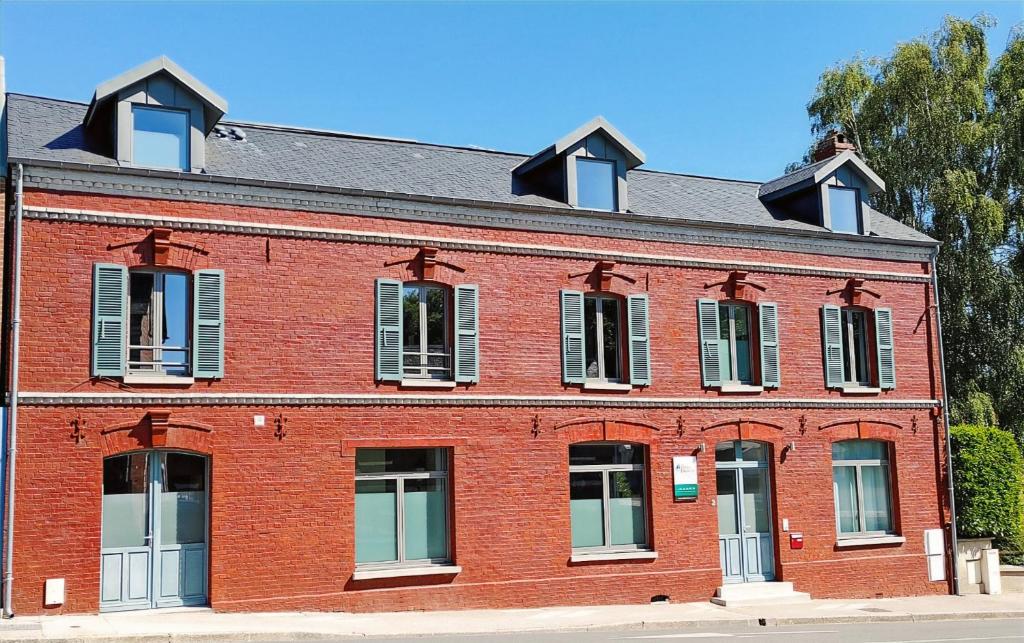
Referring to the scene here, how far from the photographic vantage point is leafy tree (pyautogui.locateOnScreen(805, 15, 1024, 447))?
1172 inches

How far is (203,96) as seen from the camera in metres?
16.5

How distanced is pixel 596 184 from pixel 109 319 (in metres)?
9.56

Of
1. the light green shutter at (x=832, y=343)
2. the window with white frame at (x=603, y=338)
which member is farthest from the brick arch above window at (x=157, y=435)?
the light green shutter at (x=832, y=343)

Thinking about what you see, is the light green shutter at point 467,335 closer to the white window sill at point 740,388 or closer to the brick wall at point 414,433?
the brick wall at point 414,433

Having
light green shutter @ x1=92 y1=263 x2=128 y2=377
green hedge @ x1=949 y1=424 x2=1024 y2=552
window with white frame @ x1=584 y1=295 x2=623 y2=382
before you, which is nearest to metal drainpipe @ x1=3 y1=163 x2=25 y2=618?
light green shutter @ x1=92 y1=263 x2=128 y2=377

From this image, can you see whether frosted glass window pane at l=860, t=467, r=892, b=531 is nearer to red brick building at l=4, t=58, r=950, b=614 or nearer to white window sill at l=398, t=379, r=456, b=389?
red brick building at l=4, t=58, r=950, b=614

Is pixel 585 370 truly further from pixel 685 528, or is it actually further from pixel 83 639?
pixel 83 639

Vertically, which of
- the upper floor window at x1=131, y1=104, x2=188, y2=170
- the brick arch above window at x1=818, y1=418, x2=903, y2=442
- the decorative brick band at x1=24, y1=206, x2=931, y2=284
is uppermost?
the upper floor window at x1=131, y1=104, x2=188, y2=170

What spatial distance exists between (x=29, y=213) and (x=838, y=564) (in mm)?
16682

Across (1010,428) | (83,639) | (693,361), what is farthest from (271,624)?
(1010,428)

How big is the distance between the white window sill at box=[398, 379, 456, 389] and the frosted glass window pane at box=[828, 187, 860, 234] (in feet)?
33.3

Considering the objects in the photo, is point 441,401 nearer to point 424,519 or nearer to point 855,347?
point 424,519

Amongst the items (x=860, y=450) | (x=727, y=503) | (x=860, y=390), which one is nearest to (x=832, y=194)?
(x=860, y=390)

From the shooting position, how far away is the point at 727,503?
20.2 m
